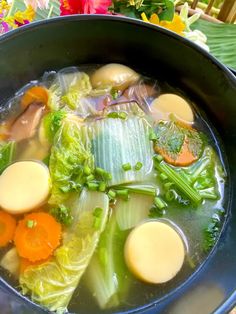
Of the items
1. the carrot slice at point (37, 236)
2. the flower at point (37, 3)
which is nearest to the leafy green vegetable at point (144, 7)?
the flower at point (37, 3)

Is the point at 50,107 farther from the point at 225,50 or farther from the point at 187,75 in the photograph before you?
the point at 225,50

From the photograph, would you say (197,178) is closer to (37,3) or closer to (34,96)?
(34,96)

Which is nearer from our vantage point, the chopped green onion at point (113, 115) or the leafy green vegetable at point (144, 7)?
the chopped green onion at point (113, 115)

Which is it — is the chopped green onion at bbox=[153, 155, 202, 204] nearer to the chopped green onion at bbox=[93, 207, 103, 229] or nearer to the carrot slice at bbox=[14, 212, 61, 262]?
the chopped green onion at bbox=[93, 207, 103, 229]

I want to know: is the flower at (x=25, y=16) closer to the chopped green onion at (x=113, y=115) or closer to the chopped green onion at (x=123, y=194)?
the chopped green onion at (x=113, y=115)

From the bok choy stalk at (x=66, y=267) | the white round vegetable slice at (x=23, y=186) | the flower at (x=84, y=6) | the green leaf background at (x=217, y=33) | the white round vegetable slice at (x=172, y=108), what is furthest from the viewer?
the green leaf background at (x=217, y=33)

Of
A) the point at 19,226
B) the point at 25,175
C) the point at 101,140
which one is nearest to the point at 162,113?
the point at 101,140

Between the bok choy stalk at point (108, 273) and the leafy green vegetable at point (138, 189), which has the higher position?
the leafy green vegetable at point (138, 189)
